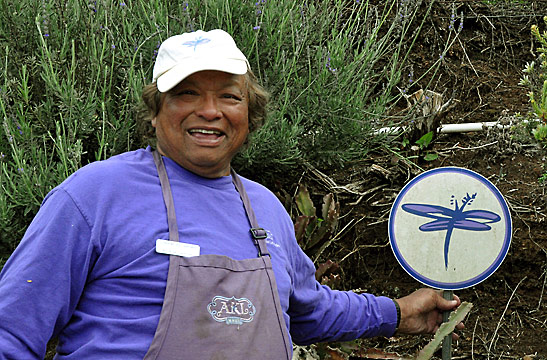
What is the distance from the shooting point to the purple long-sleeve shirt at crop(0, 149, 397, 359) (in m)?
1.98

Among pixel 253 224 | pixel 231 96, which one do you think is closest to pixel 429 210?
pixel 253 224

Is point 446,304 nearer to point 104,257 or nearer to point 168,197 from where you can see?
point 168,197

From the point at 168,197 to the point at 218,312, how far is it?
16.9 inches

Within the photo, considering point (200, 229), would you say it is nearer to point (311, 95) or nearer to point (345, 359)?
point (345, 359)

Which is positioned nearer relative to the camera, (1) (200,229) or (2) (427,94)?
(1) (200,229)

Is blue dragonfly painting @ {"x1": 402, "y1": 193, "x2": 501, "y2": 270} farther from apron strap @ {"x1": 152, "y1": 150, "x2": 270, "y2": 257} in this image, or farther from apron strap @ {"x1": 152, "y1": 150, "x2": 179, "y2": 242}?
apron strap @ {"x1": 152, "y1": 150, "x2": 179, "y2": 242}

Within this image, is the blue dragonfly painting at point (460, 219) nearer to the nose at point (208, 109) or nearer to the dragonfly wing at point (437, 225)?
the dragonfly wing at point (437, 225)

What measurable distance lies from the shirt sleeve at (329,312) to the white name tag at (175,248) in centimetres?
60

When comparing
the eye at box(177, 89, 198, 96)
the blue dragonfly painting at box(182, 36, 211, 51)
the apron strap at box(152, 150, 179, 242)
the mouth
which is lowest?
the apron strap at box(152, 150, 179, 242)

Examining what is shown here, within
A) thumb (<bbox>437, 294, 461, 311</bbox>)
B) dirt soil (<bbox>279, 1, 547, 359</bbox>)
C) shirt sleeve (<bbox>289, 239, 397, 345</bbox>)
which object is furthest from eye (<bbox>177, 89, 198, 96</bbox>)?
dirt soil (<bbox>279, 1, 547, 359</bbox>)

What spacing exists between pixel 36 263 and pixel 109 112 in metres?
1.50

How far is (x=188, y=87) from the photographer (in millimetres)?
2398

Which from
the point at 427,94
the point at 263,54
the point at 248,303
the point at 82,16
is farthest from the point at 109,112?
the point at 427,94

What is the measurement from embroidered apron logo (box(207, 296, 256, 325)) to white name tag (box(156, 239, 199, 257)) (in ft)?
0.55
